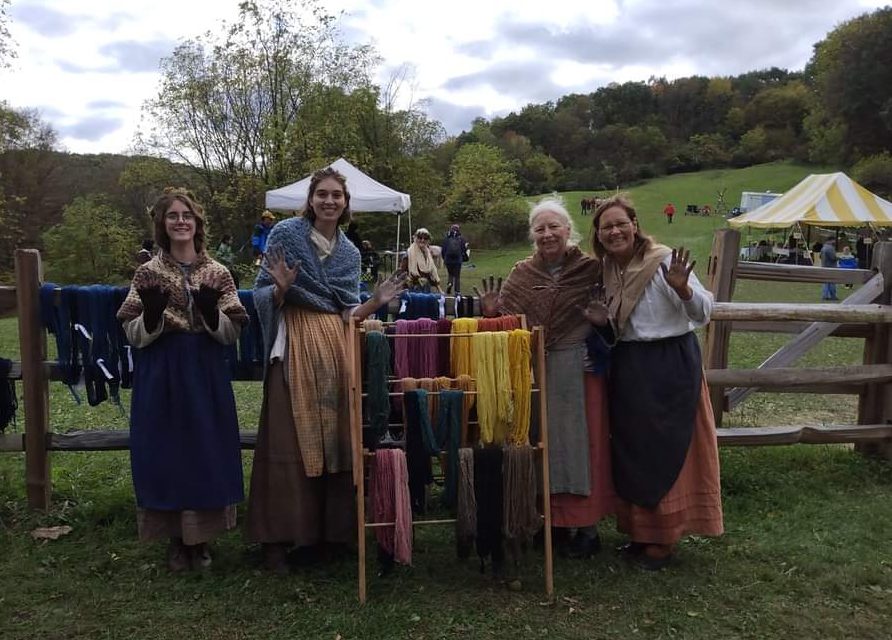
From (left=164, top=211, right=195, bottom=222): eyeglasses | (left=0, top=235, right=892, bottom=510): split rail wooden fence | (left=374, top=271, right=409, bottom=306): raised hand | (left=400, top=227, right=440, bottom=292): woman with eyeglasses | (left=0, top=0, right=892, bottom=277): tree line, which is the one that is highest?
(left=0, top=0, right=892, bottom=277): tree line

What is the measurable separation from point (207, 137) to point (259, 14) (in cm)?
538

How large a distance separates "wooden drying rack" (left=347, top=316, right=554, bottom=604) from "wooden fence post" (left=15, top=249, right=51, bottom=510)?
2038 mm

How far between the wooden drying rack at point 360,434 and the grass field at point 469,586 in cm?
21

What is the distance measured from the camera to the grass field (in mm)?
3133

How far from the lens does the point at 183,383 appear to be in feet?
11.3

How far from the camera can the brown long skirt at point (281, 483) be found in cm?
350

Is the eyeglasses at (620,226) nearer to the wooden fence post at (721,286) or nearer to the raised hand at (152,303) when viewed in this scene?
the wooden fence post at (721,286)

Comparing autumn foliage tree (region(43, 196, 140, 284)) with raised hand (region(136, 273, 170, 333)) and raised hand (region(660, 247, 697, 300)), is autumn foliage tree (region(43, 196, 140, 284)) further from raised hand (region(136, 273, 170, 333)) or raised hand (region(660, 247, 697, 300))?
raised hand (region(660, 247, 697, 300))

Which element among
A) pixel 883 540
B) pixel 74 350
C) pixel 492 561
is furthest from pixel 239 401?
pixel 883 540

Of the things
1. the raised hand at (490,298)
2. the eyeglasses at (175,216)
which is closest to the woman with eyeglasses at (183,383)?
the eyeglasses at (175,216)

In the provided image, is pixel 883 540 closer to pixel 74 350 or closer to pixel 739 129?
pixel 74 350

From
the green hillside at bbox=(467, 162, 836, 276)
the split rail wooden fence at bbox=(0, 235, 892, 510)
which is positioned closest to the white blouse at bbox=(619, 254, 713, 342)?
the split rail wooden fence at bbox=(0, 235, 892, 510)

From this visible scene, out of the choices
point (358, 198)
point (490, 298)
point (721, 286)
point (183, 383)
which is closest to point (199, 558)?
point (183, 383)

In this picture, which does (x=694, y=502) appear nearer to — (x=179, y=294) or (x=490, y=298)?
(x=490, y=298)
